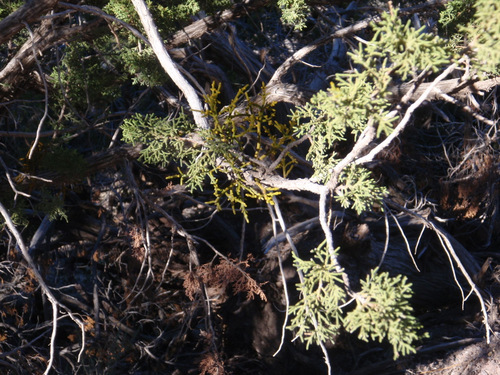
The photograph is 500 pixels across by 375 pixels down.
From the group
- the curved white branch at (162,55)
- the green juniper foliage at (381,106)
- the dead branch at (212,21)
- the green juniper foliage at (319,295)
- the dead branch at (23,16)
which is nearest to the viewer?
the green juniper foliage at (381,106)

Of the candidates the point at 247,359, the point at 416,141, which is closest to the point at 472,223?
the point at 416,141

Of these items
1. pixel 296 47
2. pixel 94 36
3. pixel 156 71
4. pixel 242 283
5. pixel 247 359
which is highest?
pixel 94 36

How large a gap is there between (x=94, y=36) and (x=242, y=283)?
228cm

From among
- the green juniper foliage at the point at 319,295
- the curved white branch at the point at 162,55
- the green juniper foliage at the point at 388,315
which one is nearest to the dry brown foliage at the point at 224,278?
the curved white branch at the point at 162,55

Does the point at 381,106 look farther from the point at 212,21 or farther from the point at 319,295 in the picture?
the point at 212,21

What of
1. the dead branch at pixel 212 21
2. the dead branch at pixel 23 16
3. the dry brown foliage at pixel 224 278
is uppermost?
the dead branch at pixel 23 16

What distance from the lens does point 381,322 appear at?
5.90ft

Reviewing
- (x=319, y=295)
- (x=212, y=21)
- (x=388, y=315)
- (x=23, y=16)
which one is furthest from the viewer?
(x=212, y=21)

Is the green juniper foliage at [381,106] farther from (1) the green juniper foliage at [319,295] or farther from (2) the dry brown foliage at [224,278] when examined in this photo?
(2) the dry brown foliage at [224,278]

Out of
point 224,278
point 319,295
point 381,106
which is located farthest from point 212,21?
point 319,295

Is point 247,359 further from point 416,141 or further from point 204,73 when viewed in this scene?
point 416,141

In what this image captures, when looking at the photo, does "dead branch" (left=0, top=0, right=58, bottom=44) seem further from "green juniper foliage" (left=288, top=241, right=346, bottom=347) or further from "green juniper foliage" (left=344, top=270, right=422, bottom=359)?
"green juniper foliage" (left=344, top=270, right=422, bottom=359)

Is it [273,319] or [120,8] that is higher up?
[120,8]

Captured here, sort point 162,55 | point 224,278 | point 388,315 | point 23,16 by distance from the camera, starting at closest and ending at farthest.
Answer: point 388,315 → point 162,55 → point 23,16 → point 224,278
